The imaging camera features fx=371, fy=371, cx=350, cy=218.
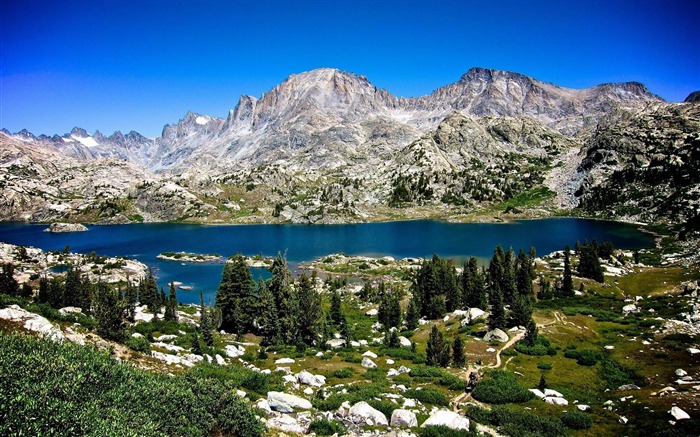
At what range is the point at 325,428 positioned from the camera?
21.7m

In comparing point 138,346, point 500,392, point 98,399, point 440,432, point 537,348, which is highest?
point 98,399

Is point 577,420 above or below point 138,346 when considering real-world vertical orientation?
below

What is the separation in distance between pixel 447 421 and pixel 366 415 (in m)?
5.24

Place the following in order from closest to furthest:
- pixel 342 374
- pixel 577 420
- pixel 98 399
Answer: pixel 98 399, pixel 577 420, pixel 342 374

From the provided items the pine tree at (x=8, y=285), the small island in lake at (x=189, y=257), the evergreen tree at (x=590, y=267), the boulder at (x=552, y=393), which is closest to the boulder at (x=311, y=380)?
the boulder at (x=552, y=393)

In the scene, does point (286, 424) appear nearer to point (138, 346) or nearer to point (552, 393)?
point (138, 346)

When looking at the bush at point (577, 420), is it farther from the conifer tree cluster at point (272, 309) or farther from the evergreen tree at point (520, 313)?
the evergreen tree at point (520, 313)

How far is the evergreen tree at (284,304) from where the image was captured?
51.6m

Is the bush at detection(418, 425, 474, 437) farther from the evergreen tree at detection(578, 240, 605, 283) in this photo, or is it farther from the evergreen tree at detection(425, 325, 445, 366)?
the evergreen tree at detection(578, 240, 605, 283)

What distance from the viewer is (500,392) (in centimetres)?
3177

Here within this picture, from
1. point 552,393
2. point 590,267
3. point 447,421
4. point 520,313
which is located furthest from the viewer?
point 590,267

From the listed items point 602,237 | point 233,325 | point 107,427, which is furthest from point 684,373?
point 602,237

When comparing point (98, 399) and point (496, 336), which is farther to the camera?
point (496, 336)

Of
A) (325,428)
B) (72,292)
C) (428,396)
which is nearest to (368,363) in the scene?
(428,396)
